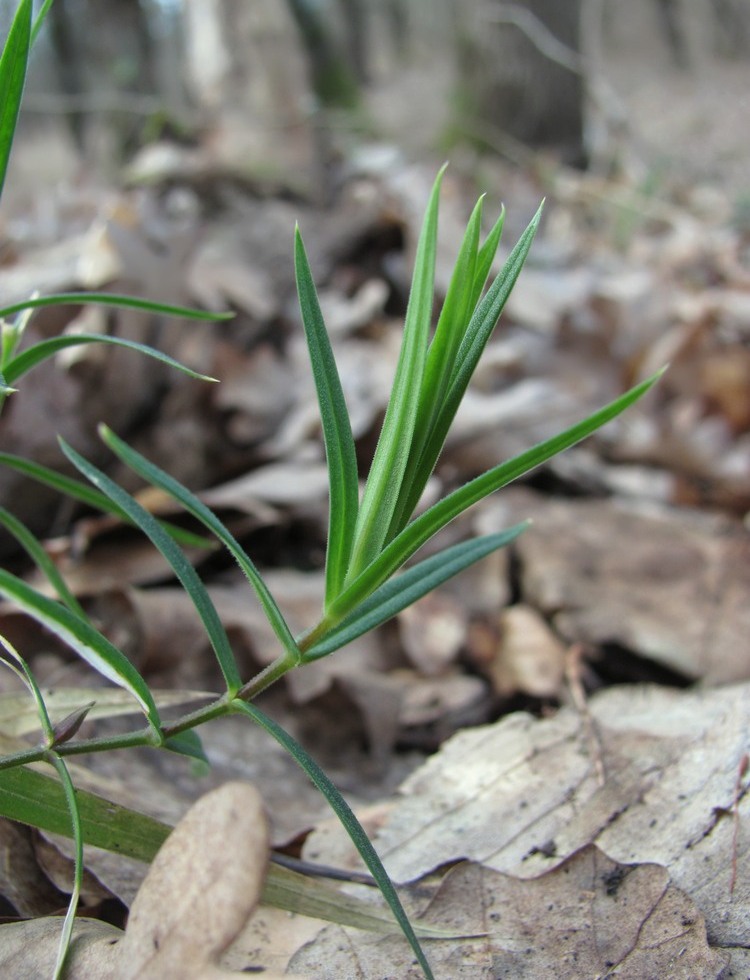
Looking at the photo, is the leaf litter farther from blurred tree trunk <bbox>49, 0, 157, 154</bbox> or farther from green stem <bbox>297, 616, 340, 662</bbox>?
blurred tree trunk <bbox>49, 0, 157, 154</bbox>

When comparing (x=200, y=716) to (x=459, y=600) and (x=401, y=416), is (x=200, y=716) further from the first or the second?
(x=459, y=600)

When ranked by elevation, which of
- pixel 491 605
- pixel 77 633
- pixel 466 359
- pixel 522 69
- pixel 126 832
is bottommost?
pixel 491 605

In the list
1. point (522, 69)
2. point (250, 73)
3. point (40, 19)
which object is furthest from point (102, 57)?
point (40, 19)

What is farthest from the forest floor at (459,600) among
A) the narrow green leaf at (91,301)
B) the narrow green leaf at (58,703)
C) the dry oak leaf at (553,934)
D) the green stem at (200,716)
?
the narrow green leaf at (91,301)

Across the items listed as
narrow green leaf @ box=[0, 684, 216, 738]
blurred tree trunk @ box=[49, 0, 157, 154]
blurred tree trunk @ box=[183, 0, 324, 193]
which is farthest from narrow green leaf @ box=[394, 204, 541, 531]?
blurred tree trunk @ box=[49, 0, 157, 154]

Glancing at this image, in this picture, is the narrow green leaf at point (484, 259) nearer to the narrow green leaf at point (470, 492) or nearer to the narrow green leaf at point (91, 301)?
the narrow green leaf at point (470, 492)
